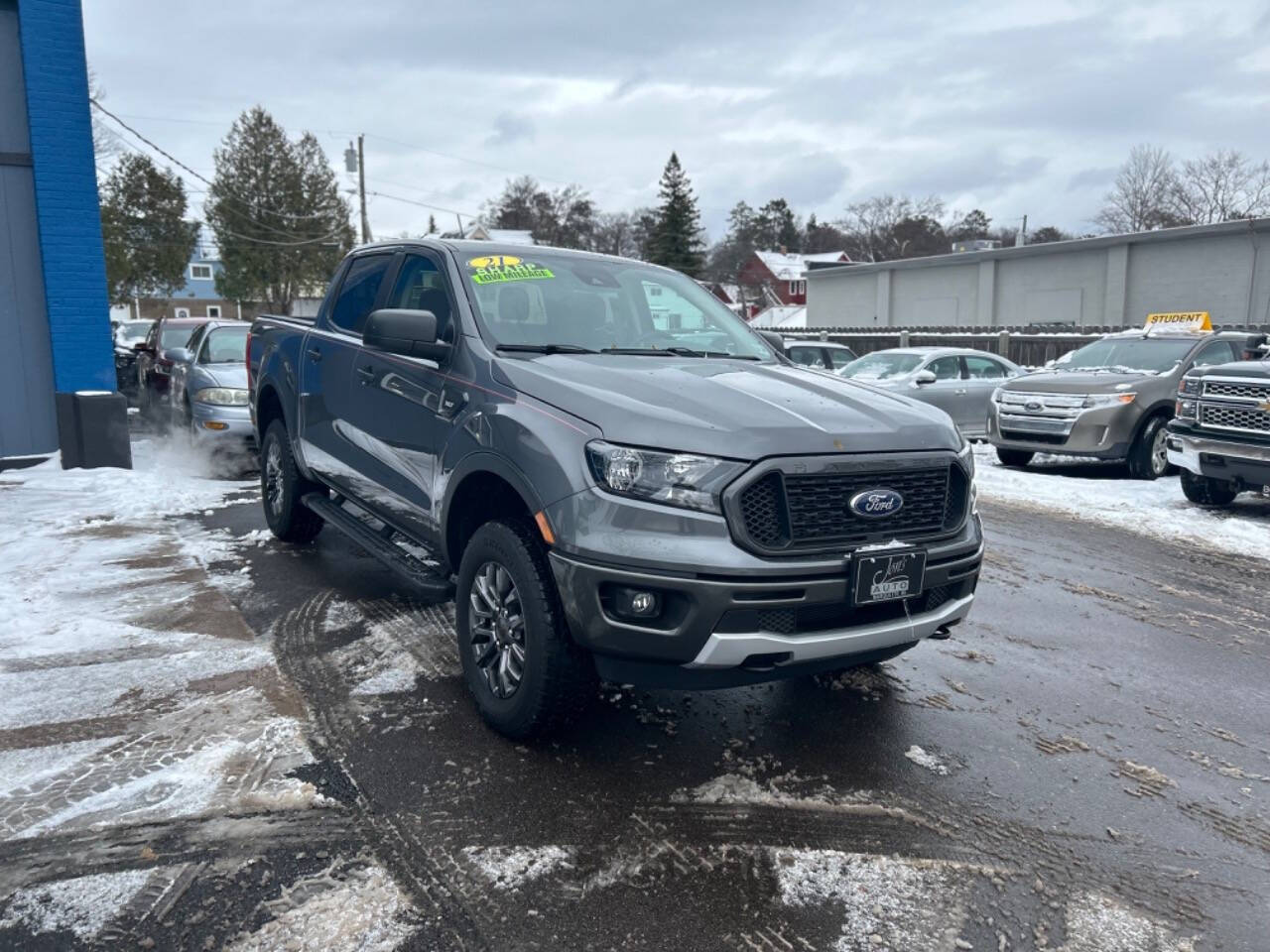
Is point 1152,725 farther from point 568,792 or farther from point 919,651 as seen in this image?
point 568,792

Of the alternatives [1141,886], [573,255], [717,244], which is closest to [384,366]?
[573,255]

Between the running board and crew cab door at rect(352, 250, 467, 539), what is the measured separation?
0.49ft

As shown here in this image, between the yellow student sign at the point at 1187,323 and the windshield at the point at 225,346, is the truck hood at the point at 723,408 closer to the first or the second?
the windshield at the point at 225,346

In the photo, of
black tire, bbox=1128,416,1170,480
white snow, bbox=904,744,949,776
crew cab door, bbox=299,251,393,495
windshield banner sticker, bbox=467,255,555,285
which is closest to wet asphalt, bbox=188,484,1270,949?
white snow, bbox=904,744,949,776

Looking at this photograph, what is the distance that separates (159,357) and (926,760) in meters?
13.4

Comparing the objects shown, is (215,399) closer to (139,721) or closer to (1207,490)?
(139,721)

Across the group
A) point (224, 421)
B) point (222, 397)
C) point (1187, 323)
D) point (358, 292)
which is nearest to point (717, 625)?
A: point (358, 292)

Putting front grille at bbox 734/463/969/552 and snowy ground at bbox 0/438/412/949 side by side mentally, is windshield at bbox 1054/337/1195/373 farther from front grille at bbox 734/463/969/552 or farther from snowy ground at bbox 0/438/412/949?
snowy ground at bbox 0/438/412/949

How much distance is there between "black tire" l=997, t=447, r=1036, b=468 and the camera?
40.9 ft

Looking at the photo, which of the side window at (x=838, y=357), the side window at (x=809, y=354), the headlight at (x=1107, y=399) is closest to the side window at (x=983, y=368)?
the side window at (x=838, y=357)

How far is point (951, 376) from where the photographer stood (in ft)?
48.1

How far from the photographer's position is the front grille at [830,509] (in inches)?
124

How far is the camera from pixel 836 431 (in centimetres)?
334

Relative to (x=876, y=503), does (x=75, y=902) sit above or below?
below
